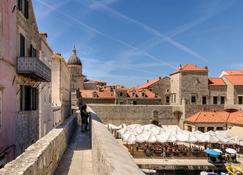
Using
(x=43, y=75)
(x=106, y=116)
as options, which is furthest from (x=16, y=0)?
(x=106, y=116)

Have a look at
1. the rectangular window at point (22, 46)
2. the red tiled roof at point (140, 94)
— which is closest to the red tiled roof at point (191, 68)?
the red tiled roof at point (140, 94)

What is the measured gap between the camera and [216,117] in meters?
44.8

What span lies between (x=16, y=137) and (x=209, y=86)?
43077 millimetres

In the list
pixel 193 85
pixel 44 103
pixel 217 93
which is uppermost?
pixel 193 85

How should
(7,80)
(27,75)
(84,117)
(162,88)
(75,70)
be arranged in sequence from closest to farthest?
(7,80) < (27,75) < (84,117) < (162,88) < (75,70)

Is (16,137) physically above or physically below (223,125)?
above

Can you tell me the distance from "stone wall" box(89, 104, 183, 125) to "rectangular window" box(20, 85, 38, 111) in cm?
3349

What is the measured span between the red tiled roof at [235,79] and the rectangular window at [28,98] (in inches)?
1625

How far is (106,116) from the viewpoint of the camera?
1964 inches

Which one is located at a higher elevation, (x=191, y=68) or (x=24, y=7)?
(x=191, y=68)

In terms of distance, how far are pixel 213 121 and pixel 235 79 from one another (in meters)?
11.3

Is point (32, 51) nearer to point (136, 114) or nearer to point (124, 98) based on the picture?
point (136, 114)

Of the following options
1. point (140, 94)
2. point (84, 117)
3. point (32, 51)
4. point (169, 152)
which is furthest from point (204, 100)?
point (32, 51)

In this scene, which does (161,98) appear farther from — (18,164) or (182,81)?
(18,164)
